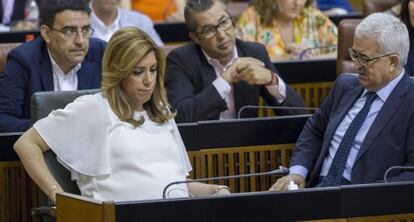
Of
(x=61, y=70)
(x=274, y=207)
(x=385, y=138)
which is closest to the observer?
(x=274, y=207)

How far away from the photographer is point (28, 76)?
6.02m

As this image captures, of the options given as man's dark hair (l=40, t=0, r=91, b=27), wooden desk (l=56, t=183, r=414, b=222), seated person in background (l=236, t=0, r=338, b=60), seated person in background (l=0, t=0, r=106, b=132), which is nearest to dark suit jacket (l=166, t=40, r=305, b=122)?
seated person in background (l=0, t=0, r=106, b=132)

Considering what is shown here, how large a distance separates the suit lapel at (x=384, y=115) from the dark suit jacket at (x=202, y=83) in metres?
0.94

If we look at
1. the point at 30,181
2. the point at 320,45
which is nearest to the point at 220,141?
the point at 30,181

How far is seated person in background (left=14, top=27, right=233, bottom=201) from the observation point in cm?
493

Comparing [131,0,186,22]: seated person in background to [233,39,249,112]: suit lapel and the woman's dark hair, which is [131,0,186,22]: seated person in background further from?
[233,39,249,112]: suit lapel

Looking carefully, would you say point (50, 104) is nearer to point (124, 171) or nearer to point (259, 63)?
point (124, 171)

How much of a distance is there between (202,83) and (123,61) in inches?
49.9

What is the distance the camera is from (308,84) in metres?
7.05

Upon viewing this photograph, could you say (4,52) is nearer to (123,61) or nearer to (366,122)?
(123,61)

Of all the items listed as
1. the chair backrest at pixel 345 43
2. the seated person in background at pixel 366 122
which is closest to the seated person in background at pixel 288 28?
the chair backrest at pixel 345 43

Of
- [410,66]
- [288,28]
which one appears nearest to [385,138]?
[410,66]

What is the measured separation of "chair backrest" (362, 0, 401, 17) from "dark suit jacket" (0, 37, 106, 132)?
7.05 ft

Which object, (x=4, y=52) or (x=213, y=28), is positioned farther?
(x=4, y=52)
